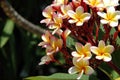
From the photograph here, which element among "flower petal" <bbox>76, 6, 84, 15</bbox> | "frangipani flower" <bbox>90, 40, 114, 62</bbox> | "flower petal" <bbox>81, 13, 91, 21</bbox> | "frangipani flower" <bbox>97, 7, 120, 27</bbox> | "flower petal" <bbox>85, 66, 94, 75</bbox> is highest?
"flower petal" <bbox>76, 6, 84, 15</bbox>

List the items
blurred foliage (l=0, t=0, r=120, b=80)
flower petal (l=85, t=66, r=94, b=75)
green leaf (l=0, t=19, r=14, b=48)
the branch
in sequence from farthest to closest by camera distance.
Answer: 1. blurred foliage (l=0, t=0, r=120, b=80)
2. green leaf (l=0, t=19, r=14, b=48)
3. the branch
4. flower petal (l=85, t=66, r=94, b=75)

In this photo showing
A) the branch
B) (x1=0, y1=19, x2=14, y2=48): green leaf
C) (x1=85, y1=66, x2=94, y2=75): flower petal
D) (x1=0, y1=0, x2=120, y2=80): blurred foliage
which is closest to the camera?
(x1=85, y1=66, x2=94, y2=75): flower petal

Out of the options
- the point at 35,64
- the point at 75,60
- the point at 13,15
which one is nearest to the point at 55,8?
the point at 75,60

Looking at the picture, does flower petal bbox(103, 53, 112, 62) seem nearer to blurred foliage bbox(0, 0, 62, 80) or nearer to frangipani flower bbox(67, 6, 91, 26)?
frangipani flower bbox(67, 6, 91, 26)

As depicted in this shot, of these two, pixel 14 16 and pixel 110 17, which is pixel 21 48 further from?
pixel 110 17

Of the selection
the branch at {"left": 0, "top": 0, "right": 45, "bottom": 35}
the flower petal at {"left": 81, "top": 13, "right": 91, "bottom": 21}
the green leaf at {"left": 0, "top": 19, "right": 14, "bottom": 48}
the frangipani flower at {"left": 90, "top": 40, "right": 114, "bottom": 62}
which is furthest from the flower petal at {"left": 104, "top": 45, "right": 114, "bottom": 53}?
the green leaf at {"left": 0, "top": 19, "right": 14, "bottom": 48}

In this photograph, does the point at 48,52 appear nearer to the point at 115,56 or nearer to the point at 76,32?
the point at 76,32

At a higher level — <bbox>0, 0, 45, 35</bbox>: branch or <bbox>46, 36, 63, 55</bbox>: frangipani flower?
<bbox>46, 36, 63, 55</bbox>: frangipani flower
